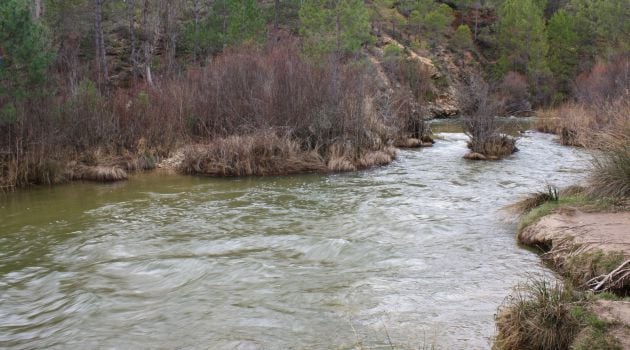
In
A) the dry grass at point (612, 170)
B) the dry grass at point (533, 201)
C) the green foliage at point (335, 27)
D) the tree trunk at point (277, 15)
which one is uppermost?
the tree trunk at point (277, 15)

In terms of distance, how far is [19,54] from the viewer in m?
14.2

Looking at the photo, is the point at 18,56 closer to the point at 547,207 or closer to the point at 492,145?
the point at 547,207

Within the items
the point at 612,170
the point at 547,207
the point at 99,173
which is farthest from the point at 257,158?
the point at 612,170

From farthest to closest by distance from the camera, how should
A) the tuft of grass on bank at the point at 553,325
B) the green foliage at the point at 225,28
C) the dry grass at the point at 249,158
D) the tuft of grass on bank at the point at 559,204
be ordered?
the green foliage at the point at 225,28 → the dry grass at the point at 249,158 → the tuft of grass on bank at the point at 559,204 → the tuft of grass on bank at the point at 553,325

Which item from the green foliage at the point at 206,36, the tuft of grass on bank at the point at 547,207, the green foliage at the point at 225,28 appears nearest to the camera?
the tuft of grass on bank at the point at 547,207

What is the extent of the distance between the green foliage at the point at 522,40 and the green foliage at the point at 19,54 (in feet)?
146

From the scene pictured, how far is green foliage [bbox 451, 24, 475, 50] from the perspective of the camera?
54469mm

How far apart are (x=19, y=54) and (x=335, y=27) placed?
1582cm

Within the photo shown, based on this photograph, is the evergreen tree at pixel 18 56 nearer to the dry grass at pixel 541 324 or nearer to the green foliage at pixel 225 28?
the dry grass at pixel 541 324

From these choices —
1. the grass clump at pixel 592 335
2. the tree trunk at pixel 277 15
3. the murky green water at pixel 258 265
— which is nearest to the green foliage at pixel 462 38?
the tree trunk at pixel 277 15

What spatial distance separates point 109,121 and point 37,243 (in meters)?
8.35

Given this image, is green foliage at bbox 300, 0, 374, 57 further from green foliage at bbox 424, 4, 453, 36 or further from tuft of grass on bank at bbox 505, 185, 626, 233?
green foliage at bbox 424, 4, 453, 36

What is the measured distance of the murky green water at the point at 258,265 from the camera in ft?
19.5

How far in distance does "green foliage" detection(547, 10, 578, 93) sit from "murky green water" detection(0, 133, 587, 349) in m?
41.7
